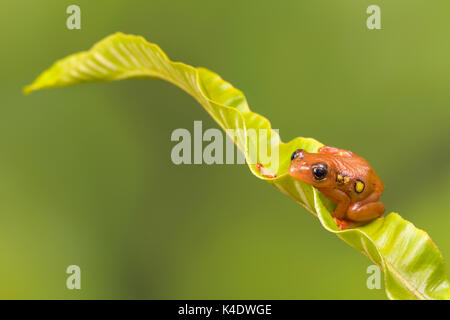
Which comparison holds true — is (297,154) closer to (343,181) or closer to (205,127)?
(343,181)

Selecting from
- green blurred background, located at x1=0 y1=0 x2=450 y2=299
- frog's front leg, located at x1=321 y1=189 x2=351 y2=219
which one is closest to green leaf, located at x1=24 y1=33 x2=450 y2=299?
frog's front leg, located at x1=321 y1=189 x2=351 y2=219

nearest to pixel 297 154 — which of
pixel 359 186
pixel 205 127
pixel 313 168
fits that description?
pixel 313 168

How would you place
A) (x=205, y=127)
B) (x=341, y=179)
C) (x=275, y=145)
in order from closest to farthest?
(x=275, y=145), (x=341, y=179), (x=205, y=127)

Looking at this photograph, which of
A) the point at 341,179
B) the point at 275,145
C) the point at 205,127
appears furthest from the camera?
the point at 205,127

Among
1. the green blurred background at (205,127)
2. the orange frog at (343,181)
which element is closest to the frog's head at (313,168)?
the orange frog at (343,181)

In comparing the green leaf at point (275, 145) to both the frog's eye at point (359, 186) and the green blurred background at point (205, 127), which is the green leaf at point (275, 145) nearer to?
the frog's eye at point (359, 186)

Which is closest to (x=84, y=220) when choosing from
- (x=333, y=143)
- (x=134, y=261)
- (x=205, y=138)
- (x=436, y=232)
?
(x=134, y=261)
